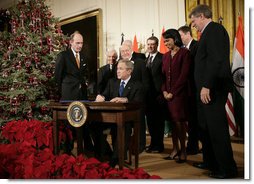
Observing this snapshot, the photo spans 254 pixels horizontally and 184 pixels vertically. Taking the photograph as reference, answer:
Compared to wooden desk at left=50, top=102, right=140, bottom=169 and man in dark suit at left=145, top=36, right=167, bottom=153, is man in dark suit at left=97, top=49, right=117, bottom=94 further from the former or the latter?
wooden desk at left=50, top=102, right=140, bottom=169

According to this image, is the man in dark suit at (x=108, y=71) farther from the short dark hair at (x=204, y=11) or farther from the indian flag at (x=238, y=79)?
the indian flag at (x=238, y=79)

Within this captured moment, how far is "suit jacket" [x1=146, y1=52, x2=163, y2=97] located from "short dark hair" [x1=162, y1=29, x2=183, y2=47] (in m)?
0.47

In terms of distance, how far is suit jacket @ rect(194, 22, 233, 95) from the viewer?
276 cm

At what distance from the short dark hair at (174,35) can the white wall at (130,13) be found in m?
0.51

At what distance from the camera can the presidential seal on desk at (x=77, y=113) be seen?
2863 mm

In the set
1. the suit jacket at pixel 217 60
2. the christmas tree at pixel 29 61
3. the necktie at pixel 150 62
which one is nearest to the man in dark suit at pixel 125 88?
the necktie at pixel 150 62

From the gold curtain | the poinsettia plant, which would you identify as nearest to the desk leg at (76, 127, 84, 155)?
the poinsettia plant

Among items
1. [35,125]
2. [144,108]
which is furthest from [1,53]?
[144,108]

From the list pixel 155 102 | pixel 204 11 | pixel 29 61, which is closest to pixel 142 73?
pixel 155 102

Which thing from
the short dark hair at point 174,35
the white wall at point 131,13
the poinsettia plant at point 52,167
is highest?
the white wall at point 131,13

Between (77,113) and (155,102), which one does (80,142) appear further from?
(155,102)

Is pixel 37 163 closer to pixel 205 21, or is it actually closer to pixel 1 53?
pixel 205 21
